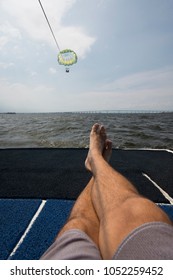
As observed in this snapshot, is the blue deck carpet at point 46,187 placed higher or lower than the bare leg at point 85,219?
lower

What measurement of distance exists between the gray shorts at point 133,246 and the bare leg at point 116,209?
39 mm

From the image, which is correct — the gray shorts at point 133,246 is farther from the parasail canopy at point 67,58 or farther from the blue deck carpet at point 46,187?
the parasail canopy at point 67,58

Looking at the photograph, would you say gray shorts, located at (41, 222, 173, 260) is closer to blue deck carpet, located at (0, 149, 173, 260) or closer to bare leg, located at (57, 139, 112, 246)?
bare leg, located at (57, 139, 112, 246)

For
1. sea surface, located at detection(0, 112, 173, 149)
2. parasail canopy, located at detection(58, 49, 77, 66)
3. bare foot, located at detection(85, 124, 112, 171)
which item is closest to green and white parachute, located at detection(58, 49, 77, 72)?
parasail canopy, located at detection(58, 49, 77, 66)

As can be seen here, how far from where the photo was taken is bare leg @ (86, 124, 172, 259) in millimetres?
800

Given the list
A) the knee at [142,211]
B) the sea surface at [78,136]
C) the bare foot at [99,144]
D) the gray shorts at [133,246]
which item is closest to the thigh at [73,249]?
the gray shorts at [133,246]

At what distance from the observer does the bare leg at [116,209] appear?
0.80m

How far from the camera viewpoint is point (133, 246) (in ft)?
2.27

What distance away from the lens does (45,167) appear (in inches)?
129

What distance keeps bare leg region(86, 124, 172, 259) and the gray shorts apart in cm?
4

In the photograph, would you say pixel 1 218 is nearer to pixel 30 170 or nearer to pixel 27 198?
pixel 27 198

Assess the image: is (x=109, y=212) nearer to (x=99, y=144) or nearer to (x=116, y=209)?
(x=116, y=209)
